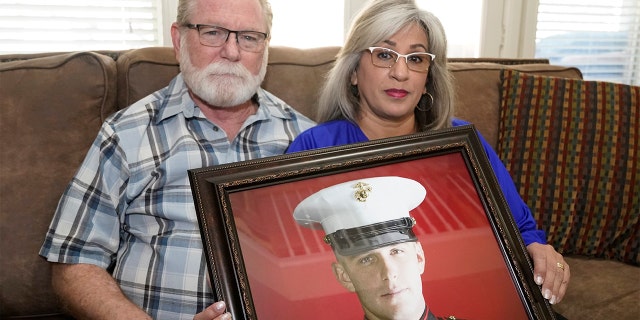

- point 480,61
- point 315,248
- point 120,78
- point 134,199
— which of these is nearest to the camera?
point 315,248

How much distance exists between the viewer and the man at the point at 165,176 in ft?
4.17

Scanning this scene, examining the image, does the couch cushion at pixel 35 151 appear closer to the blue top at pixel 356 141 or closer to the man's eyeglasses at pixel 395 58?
the blue top at pixel 356 141

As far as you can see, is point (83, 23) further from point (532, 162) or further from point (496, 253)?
point (496, 253)

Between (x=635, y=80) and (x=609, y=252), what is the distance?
5.66 ft

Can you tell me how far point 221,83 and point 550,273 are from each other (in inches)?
32.5

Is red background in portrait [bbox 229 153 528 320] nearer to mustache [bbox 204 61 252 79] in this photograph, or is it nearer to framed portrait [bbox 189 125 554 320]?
framed portrait [bbox 189 125 554 320]

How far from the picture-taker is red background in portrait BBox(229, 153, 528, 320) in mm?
869

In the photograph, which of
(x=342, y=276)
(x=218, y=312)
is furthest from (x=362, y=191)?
(x=218, y=312)

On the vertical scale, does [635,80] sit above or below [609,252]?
above

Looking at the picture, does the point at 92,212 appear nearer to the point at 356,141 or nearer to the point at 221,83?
the point at 221,83

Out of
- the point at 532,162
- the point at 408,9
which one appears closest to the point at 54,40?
the point at 408,9

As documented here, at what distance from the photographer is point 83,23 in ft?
7.45

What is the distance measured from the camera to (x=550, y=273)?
103 centimetres

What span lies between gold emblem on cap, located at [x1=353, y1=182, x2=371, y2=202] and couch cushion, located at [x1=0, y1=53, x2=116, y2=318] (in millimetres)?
862
